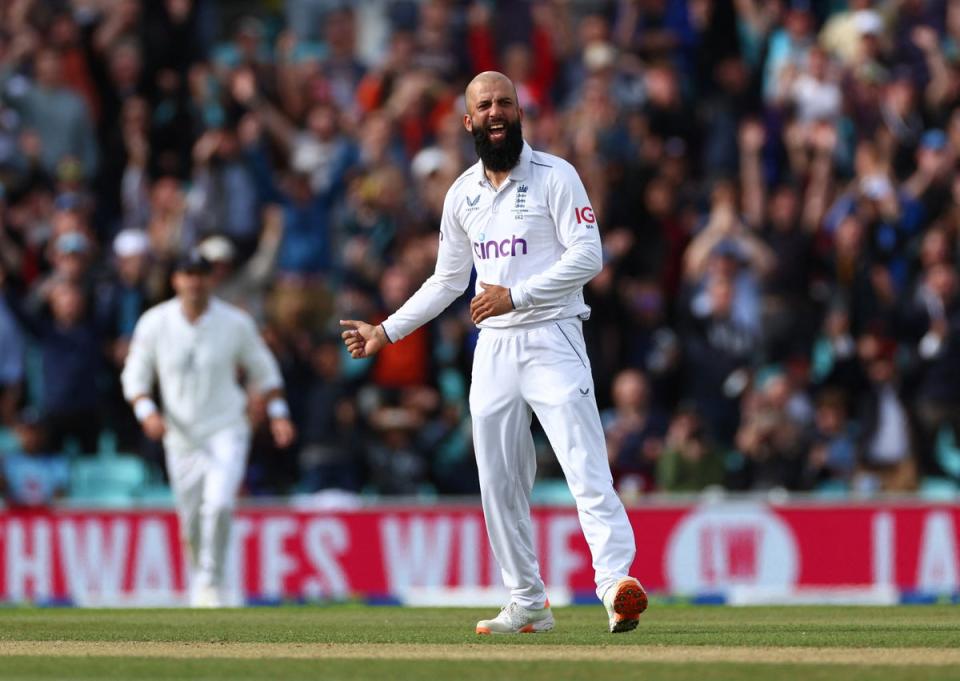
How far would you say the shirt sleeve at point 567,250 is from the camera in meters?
8.91

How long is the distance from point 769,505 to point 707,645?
271 inches

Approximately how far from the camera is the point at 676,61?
20578 mm

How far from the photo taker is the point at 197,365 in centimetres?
1420

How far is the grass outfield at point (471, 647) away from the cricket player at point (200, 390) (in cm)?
207

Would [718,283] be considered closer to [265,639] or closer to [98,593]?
[98,593]

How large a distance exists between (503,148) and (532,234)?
440 millimetres

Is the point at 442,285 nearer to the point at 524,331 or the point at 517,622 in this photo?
the point at 524,331

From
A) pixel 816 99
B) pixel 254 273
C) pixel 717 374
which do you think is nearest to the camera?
pixel 717 374

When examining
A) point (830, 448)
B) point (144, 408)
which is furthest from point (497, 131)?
point (830, 448)

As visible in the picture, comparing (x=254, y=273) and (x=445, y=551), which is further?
(x=254, y=273)

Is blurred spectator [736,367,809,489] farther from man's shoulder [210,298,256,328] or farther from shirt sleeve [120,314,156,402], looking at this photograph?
shirt sleeve [120,314,156,402]

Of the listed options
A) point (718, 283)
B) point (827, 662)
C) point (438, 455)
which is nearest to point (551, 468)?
point (438, 455)

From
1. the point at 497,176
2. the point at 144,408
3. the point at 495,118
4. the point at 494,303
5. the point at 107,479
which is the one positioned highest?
the point at 495,118

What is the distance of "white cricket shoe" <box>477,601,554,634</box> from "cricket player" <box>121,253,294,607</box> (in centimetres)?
474
